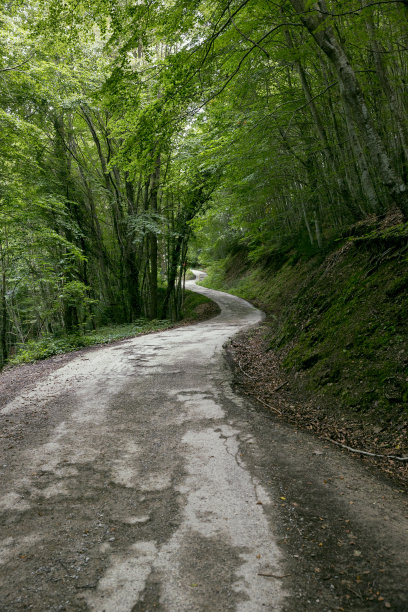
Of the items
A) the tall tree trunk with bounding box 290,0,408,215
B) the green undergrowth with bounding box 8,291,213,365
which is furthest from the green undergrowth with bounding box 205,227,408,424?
the green undergrowth with bounding box 8,291,213,365

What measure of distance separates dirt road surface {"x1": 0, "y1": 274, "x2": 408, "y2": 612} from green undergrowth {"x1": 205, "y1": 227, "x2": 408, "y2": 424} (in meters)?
0.85

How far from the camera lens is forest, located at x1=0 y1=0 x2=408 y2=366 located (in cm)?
499

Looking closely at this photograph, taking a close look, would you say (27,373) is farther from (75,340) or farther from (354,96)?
(354,96)

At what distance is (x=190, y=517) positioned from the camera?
2576 millimetres

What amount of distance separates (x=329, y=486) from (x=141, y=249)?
14.6 m

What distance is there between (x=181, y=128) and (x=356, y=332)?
4322 millimetres

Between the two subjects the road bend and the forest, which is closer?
the road bend

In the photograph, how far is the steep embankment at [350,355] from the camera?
3.61 m

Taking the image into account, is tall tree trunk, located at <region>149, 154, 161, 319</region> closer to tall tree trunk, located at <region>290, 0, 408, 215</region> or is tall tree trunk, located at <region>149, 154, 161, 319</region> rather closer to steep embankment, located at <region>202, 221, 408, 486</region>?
steep embankment, located at <region>202, 221, 408, 486</region>

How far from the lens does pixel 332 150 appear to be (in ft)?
28.1

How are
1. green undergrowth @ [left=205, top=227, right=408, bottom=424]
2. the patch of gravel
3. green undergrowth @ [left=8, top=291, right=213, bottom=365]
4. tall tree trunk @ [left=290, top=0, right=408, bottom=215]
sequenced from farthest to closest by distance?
1. green undergrowth @ [left=8, top=291, right=213, bottom=365]
2. the patch of gravel
3. tall tree trunk @ [left=290, top=0, right=408, bottom=215]
4. green undergrowth @ [left=205, top=227, right=408, bottom=424]

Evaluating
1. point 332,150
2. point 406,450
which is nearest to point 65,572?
point 406,450

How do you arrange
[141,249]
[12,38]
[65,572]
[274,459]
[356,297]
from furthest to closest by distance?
1. [141,249]
2. [12,38]
3. [356,297]
4. [274,459]
5. [65,572]

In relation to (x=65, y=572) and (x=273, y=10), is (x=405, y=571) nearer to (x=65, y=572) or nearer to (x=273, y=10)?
(x=65, y=572)
